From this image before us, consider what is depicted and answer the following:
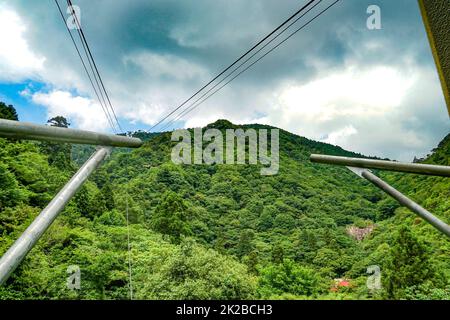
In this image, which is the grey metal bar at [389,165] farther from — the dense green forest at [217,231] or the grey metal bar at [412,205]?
the dense green forest at [217,231]

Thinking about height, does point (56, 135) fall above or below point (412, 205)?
above

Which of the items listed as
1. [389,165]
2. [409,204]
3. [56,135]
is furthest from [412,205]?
[56,135]

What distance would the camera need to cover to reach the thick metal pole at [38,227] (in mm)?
683

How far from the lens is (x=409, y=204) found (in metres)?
1.15

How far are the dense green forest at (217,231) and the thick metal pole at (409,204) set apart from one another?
2501 mm

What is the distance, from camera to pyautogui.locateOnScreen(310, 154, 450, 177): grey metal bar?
0.89 metres

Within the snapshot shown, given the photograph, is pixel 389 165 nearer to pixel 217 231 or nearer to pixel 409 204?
pixel 409 204

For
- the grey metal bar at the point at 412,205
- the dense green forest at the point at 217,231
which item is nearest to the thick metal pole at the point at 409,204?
the grey metal bar at the point at 412,205

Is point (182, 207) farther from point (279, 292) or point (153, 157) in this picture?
point (153, 157)

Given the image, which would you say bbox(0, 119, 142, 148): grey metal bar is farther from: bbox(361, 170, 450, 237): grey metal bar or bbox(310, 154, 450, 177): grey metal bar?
bbox(361, 170, 450, 237): grey metal bar

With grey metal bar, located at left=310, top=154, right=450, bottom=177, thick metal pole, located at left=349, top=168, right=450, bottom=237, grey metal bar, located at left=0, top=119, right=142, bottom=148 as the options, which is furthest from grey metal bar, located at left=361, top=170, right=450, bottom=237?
grey metal bar, located at left=0, top=119, right=142, bottom=148

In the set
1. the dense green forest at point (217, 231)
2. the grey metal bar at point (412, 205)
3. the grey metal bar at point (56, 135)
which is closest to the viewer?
the grey metal bar at point (56, 135)

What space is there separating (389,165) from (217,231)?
3999 cm

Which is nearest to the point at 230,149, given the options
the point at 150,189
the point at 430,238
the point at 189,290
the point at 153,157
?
the point at 153,157
